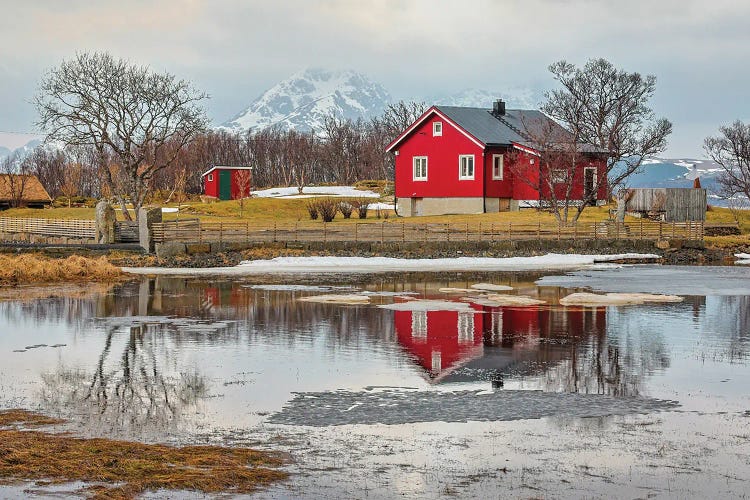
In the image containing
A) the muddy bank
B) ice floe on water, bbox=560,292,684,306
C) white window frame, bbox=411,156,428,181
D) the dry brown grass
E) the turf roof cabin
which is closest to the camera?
ice floe on water, bbox=560,292,684,306

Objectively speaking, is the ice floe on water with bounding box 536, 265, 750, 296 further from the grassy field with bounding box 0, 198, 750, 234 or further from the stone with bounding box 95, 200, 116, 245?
the stone with bounding box 95, 200, 116, 245

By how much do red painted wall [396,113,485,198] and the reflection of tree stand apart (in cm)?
4594

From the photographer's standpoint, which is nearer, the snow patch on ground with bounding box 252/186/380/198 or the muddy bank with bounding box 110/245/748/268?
the muddy bank with bounding box 110/245/748/268

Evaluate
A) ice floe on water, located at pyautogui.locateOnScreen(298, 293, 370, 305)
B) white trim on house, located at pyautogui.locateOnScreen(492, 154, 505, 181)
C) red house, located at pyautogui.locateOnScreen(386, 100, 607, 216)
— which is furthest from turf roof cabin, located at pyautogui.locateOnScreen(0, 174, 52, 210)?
ice floe on water, located at pyautogui.locateOnScreen(298, 293, 370, 305)

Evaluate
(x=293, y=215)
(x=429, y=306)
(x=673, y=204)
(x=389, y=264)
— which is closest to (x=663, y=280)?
(x=429, y=306)

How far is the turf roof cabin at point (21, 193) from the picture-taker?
88312mm

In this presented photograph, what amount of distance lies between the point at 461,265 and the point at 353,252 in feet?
21.8

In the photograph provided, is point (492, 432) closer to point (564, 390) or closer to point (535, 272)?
point (564, 390)

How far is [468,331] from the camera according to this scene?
894 inches

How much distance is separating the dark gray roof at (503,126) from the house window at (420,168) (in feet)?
12.3

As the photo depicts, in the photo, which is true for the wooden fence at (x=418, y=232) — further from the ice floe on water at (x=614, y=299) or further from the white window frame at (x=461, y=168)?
the ice floe on water at (x=614, y=299)

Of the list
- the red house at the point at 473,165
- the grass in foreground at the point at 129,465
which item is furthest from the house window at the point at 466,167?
the grass in foreground at the point at 129,465

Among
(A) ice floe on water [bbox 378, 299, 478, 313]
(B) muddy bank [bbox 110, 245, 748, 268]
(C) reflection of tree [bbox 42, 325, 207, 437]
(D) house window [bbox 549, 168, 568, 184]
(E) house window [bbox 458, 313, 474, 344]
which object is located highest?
(D) house window [bbox 549, 168, 568, 184]

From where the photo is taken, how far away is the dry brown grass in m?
35.8
